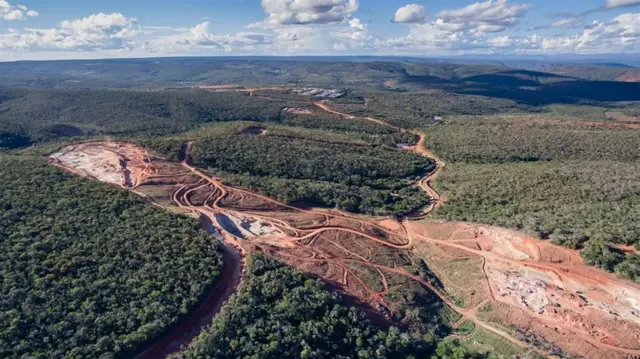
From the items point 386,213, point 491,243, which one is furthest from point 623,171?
point 386,213

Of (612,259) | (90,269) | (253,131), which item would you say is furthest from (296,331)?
(253,131)

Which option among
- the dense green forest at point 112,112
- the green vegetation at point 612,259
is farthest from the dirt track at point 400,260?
the dense green forest at point 112,112

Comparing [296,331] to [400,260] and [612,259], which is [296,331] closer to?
[400,260]

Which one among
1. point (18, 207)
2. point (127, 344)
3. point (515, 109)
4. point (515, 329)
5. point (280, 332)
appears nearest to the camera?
point (127, 344)

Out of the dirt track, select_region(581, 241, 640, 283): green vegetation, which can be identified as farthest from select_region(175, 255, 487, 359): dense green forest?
select_region(581, 241, 640, 283): green vegetation

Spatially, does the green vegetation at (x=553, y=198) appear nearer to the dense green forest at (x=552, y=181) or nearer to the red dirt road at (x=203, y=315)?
the dense green forest at (x=552, y=181)

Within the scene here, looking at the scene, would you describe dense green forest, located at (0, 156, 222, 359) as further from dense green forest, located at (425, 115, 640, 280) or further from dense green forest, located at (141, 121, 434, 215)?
dense green forest, located at (425, 115, 640, 280)

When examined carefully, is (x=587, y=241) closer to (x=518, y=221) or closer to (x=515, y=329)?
(x=518, y=221)
